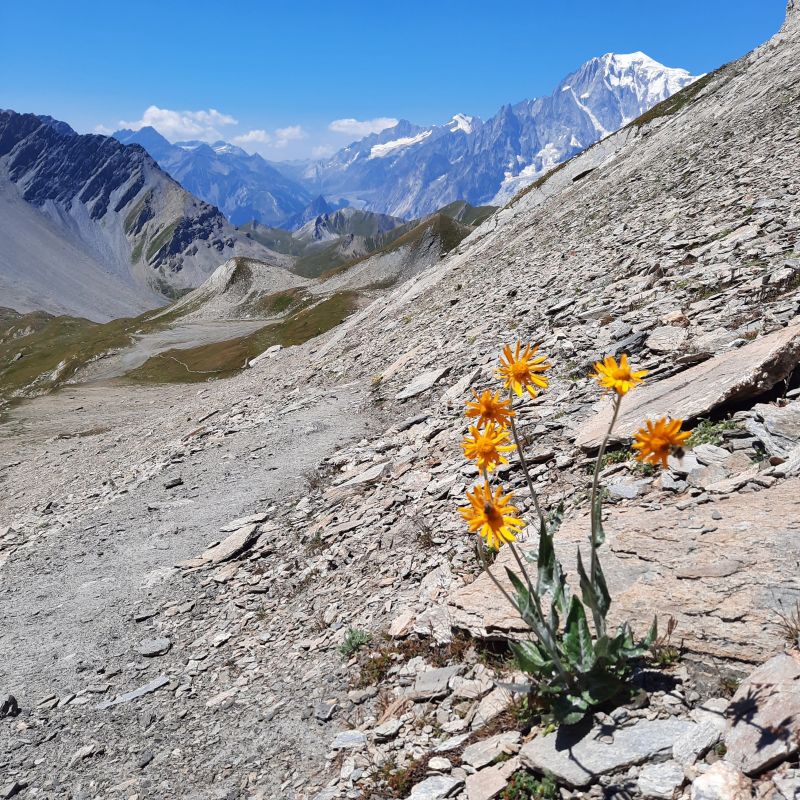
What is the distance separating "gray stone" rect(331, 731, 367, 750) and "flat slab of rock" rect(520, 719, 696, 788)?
7.24 ft

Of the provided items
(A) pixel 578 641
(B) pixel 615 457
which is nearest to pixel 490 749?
(A) pixel 578 641

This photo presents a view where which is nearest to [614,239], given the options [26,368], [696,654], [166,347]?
[696,654]

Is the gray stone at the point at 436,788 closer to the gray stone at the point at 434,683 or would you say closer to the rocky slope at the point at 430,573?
the rocky slope at the point at 430,573

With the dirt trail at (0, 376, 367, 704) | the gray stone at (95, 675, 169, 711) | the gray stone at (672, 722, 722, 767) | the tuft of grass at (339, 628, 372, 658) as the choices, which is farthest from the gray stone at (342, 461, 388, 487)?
the gray stone at (672, 722, 722, 767)

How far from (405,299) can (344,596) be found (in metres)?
35.8

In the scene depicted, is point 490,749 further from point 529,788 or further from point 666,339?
point 666,339

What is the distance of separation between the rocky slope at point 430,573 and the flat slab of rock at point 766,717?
0.06ft

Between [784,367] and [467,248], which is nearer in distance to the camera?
[784,367]

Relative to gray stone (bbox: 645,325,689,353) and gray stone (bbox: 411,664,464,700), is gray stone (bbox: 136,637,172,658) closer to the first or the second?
gray stone (bbox: 411,664,464,700)

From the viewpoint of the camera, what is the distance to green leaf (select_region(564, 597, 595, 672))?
177 inches

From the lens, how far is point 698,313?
11.8 m

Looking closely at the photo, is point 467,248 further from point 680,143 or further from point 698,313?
point 698,313

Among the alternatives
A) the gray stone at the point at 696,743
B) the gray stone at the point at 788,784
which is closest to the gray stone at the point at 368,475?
the gray stone at the point at 696,743

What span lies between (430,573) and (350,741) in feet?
8.69
